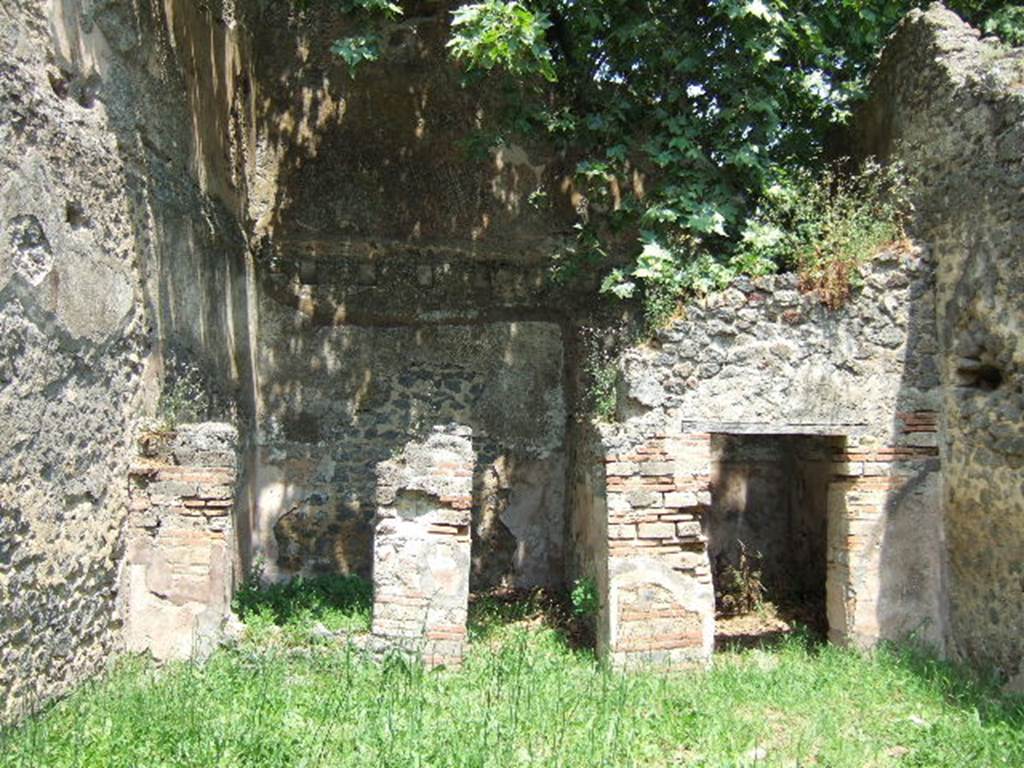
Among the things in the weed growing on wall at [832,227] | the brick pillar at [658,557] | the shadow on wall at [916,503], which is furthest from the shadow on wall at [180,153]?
the shadow on wall at [916,503]

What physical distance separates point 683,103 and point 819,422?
298cm

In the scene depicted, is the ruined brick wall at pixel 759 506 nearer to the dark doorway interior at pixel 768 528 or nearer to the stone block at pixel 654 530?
the dark doorway interior at pixel 768 528

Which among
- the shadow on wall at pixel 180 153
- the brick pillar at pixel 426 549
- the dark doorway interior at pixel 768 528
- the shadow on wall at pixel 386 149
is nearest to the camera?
the shadow on wall at pixel 180 153

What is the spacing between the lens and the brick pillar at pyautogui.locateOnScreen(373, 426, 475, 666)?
6.13 m

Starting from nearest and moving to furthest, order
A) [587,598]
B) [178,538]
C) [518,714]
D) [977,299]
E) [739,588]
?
[518,714] → [178,538] → [977,299] → [587,598] → [739,588]

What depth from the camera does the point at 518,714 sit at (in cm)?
488

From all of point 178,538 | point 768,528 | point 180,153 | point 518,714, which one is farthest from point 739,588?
point 180,153

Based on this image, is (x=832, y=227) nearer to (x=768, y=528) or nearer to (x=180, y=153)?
(x=768, y=528)

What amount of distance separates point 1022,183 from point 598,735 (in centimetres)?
402

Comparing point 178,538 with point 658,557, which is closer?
point 178,538

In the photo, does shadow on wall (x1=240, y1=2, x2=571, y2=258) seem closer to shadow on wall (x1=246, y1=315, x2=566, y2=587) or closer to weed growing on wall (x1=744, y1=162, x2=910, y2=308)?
shadow on wall (x1=246, y1=315, x2=566, y2=587)

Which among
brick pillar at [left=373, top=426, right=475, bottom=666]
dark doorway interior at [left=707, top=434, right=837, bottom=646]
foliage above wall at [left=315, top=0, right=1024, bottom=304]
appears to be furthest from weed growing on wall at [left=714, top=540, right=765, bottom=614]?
brick pillar at [left=373, top=426, right=475, bottom=666]

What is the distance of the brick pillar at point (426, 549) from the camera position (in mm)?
6133

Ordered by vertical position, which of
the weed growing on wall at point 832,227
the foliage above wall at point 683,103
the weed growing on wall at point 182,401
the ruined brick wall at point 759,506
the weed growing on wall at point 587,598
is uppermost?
the foliage above wall at point 683,103
